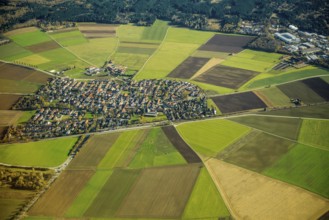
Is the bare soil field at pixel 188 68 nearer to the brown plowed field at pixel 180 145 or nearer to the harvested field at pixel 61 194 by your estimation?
the brown plowed field at pixel 180 145

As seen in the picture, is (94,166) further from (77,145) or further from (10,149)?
(10,149)

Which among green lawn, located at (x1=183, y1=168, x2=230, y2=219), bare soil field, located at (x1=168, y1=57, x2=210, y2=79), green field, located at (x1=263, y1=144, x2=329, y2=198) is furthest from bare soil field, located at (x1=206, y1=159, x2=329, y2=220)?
bare soil field, located at (x1=168, y1=57, x2=210, y2=79)

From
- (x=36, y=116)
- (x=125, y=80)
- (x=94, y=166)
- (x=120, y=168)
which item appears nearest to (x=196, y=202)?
(x=120, y=168)

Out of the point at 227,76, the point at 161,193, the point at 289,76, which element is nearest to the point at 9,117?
the point at 161,193

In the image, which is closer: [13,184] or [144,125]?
[13,184]

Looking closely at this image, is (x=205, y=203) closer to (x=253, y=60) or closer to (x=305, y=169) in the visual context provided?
(x=305, y=169)

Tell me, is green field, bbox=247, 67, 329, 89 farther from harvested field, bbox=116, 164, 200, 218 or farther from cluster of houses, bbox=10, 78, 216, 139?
harvested field, bbox=116, 164, 200, 218
